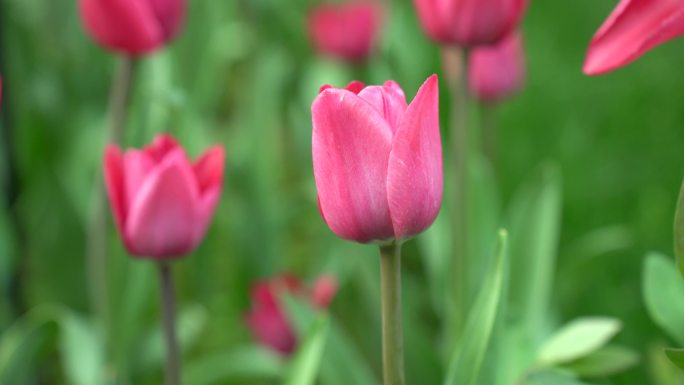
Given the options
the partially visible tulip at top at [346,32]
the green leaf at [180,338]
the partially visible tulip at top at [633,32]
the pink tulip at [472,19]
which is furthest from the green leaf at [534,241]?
the partially visible tulip at top at [346,32]

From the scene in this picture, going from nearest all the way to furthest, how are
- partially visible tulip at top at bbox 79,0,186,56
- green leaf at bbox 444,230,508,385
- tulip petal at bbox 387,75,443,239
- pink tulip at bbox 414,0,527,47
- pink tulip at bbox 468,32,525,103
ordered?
1. tulip petal at bbox 387,75,443,239
2. green leaf at bbox 444,230,508,385
3. pink tulip at bbox 414,0,527,47
4. partially visible tulip at top at bbox 79,0,186,56
5. pink tulip at bbox 468,32,525,103

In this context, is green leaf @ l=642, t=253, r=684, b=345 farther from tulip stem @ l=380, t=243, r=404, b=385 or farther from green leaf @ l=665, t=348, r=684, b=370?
tulip stem @ l=380, t=243, r=404, b=385

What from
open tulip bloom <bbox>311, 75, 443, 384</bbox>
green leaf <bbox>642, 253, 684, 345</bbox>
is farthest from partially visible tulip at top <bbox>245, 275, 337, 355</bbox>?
open tulip bloom <bbox>311, 75, 443, 384</bbox>

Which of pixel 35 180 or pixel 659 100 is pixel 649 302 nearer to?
pixel 35 180

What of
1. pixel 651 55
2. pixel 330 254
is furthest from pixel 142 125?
pixel 651 55

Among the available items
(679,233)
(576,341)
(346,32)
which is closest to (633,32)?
(679,233)

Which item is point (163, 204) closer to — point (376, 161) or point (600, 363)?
point (376, 161)
